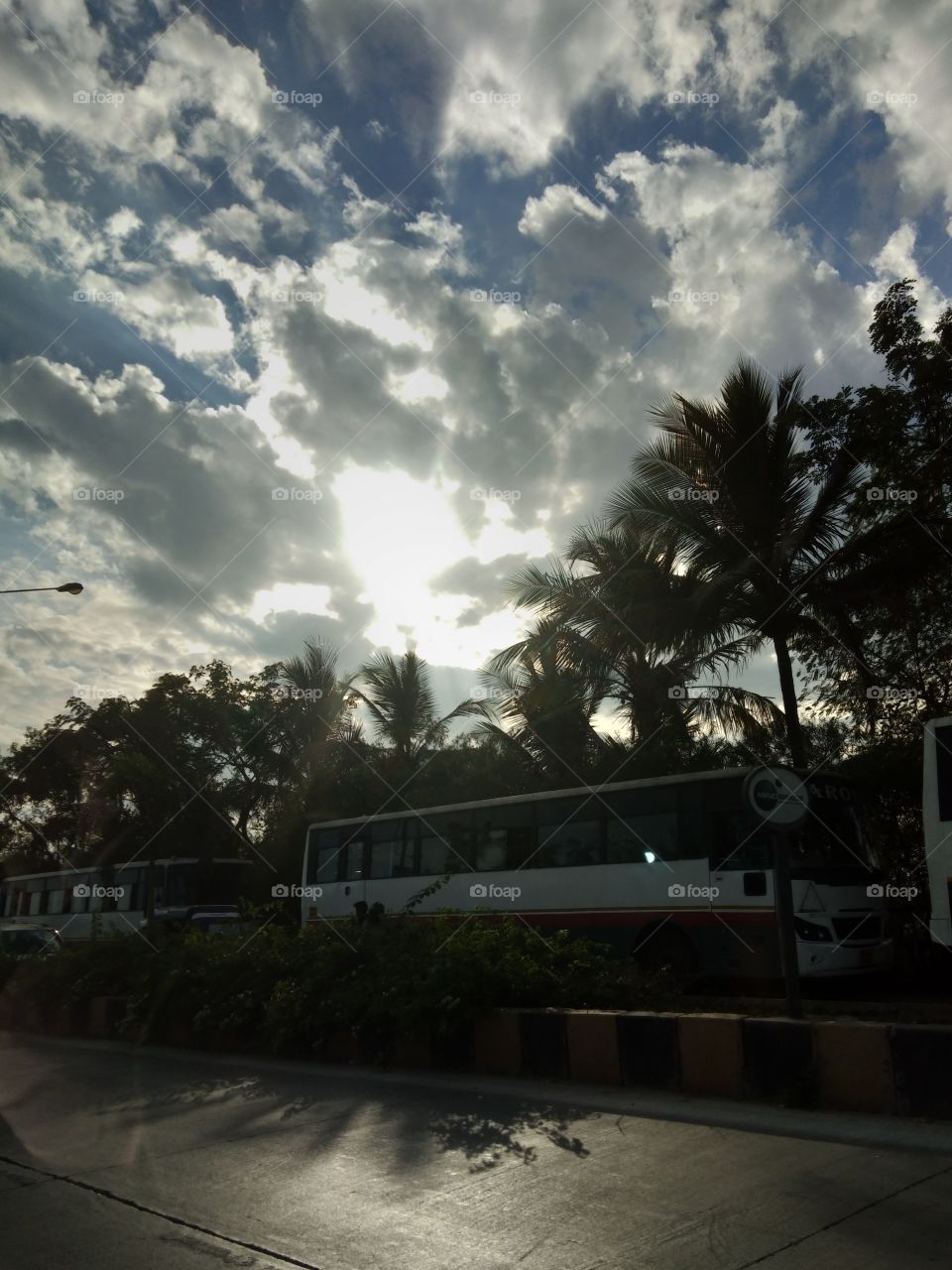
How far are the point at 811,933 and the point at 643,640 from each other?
6636mm

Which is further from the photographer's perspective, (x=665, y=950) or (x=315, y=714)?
(x=315, y=714)

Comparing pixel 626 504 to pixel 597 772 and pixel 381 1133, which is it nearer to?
pixel 597 772

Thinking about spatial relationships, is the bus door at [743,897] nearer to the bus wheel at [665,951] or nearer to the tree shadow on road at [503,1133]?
the bus wheel at [665,951]

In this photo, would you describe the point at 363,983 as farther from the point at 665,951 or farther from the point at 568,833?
the point at 568,833

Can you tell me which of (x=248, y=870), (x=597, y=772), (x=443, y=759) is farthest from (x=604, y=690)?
(x=248, y=870)

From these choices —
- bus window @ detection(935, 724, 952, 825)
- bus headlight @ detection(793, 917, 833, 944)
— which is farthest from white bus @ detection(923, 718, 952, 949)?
bus headlight @ detection(793, 917, 833, 944)

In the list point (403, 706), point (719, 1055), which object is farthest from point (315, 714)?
point (719, 1055)

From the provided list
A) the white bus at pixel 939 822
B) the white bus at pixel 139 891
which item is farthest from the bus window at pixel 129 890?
the white bus at pixel 939 822

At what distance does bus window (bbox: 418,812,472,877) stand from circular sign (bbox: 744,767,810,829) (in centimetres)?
1104

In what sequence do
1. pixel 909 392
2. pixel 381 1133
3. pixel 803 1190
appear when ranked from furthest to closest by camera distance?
1. pixel 909 392
2. pixel 381 1133
3. pixel 803 1190

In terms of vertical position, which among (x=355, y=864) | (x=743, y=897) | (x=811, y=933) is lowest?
(x=811, y=933)

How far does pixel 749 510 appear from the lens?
637 inches

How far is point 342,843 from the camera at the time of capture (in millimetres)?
20203

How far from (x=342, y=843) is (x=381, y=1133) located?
581 inches
